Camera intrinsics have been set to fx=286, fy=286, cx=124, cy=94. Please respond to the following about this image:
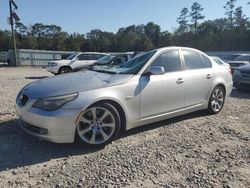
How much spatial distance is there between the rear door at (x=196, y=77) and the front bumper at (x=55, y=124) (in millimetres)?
2554

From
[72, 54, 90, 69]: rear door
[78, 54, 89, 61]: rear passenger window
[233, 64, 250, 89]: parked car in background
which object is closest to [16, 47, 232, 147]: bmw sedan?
[233, 64, 250, 89]: parked car in background

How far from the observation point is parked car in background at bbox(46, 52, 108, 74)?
17.0 meters

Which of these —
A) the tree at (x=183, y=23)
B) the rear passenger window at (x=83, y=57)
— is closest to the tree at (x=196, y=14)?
the tree at (x=183, y=23)

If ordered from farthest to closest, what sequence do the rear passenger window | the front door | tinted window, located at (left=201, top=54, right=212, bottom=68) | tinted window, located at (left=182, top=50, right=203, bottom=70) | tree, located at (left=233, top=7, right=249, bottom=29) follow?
1. tree, located at (left=233, top=7, right=249, bottom=29)
2. the rear passenger window
3. tinted window, located at (left=201, top=54, right=212, bottom=68)
4. tinted window, located at (left=182, top=50, right=203, bottom=70)
5. the front door

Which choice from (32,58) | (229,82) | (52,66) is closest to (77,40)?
(32,58)

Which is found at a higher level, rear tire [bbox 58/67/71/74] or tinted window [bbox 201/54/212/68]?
tinted window [bbox 201/54/212/68]

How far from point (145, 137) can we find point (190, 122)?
136 cm

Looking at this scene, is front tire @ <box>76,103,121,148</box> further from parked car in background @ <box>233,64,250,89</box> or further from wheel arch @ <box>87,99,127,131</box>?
parked car in background @ <box>233,64,250,89</box>

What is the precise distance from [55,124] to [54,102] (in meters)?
0.32

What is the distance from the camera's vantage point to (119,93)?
4559mm

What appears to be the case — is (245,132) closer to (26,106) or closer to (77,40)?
(26,106)

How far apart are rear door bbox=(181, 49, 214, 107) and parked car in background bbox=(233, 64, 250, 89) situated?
401cm

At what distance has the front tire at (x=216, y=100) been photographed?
6402 millimetres

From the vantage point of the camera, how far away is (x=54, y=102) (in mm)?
4105
